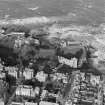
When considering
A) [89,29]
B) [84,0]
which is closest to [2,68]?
[89,29]

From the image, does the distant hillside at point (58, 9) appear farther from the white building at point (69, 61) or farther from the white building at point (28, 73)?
the white building at point (28, 73)

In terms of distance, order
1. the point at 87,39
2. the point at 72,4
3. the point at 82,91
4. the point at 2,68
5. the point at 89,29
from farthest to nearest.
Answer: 1. the point at 72,4
2. the point at 89,29
3. the point at 87,39
4. the point at 2,68
5. the point at 82,91

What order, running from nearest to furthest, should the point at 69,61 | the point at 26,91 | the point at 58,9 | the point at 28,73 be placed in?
A: 1. the point at 26,91
2. the point at 28,73
3. the point at 69,61
4. the point at 58,9

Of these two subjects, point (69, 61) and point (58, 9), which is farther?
point (58, 9)

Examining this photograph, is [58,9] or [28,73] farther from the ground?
[58,9]

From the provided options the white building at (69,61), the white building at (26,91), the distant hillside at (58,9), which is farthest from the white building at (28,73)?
the distant hillside at (58,9)

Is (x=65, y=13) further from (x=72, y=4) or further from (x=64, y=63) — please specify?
(x=64, y=63)

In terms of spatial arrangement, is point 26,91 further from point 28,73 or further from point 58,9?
point 58,9

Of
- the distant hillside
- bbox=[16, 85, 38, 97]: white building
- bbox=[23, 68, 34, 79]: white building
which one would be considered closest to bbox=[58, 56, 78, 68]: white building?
bbox=[23, 68, 34, 79]: white building

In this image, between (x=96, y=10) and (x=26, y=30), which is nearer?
(x=26, y=30)


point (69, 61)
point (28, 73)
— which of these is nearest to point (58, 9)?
point (69, 61)

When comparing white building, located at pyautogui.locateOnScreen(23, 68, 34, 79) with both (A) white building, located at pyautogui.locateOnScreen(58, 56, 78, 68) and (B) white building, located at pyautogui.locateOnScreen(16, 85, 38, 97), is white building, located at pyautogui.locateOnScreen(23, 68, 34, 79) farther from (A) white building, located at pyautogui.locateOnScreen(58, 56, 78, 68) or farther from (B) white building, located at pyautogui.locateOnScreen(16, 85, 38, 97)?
(A) white building, located at pyautogui.locateOnScreen(58, 56, 78, 68)
